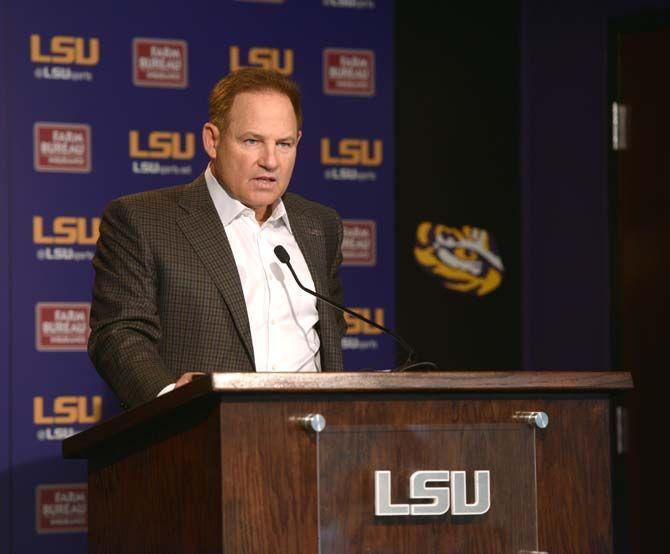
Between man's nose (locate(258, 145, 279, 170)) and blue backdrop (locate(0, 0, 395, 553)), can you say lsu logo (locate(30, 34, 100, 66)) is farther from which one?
man's nose (locate(258, 145, 279, 170))

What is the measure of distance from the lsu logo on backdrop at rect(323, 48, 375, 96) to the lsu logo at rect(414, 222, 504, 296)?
591 mm

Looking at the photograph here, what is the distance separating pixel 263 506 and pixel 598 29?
11.5 feet

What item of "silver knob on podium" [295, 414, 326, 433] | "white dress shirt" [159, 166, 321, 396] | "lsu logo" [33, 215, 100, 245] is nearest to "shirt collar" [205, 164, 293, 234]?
"white dress shirt" [159, 166, 321, 396]

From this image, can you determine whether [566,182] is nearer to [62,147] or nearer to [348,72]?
[348,72]

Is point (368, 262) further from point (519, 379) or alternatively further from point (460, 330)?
point (519, 379)

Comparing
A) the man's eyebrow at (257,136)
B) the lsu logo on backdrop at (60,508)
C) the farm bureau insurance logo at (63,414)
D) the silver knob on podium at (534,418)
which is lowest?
the lsu logo on backdrop at (60,508)

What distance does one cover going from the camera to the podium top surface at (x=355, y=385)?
1865mm

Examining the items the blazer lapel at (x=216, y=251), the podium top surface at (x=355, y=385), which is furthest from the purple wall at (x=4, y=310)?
the podium top surface at (x=355, y=385)

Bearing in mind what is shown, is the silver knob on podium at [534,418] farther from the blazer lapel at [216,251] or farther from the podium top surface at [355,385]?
the blazer lapel at [216,251]

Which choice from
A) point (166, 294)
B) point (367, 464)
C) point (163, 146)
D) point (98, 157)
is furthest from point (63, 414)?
point (367, 464)

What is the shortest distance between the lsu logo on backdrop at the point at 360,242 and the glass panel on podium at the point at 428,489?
104 inches

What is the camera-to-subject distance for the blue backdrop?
4215 millimetres

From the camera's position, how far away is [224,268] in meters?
2.60

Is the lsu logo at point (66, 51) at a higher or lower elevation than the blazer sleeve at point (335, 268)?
higher
